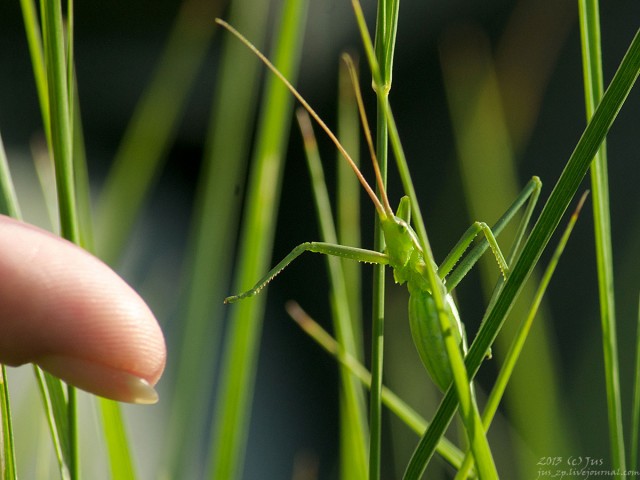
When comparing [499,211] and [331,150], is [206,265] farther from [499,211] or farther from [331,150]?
[331,150]

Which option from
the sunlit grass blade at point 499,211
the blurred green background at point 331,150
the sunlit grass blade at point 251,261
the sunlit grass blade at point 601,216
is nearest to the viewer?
the sunlit grass blade at point 601,216

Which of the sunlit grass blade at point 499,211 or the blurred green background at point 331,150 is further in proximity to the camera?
the blurred green background at point 331,150

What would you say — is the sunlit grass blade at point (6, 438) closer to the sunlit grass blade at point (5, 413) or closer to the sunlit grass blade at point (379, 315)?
the sunlit grass blade at point (5, 413)

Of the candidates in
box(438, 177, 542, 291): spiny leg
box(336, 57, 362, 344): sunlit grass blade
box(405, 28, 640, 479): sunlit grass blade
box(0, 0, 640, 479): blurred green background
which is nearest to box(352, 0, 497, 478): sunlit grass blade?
box(405, 28, 640, 479): sunlit grass blade

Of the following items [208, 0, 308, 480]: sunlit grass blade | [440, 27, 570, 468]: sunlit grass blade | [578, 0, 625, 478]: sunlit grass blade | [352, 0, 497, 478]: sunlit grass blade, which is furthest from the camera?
[440, 27, 570, 468]: sunlit grass blade

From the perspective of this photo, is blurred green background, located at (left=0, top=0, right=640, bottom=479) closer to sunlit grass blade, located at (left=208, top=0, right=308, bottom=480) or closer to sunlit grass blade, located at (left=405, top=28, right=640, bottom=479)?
sunlit grass blade, located at (left=208, top=0, right=308, bottom=480)

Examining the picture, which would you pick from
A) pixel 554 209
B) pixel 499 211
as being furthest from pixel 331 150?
pixel 554 209

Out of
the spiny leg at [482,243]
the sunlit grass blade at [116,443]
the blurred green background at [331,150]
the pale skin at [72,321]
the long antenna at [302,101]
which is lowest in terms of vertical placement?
the sunlit grass blade at [116,443]

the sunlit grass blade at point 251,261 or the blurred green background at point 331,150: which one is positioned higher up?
the blurred green background at point 331,150

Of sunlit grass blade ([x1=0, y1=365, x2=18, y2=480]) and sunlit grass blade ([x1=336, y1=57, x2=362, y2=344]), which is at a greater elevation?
sunlit grass blade ([x1=336, y1=57, x2=362, y2=344])

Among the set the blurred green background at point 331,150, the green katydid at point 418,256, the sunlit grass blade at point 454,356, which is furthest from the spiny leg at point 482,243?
the blurred green background at point 331,150
